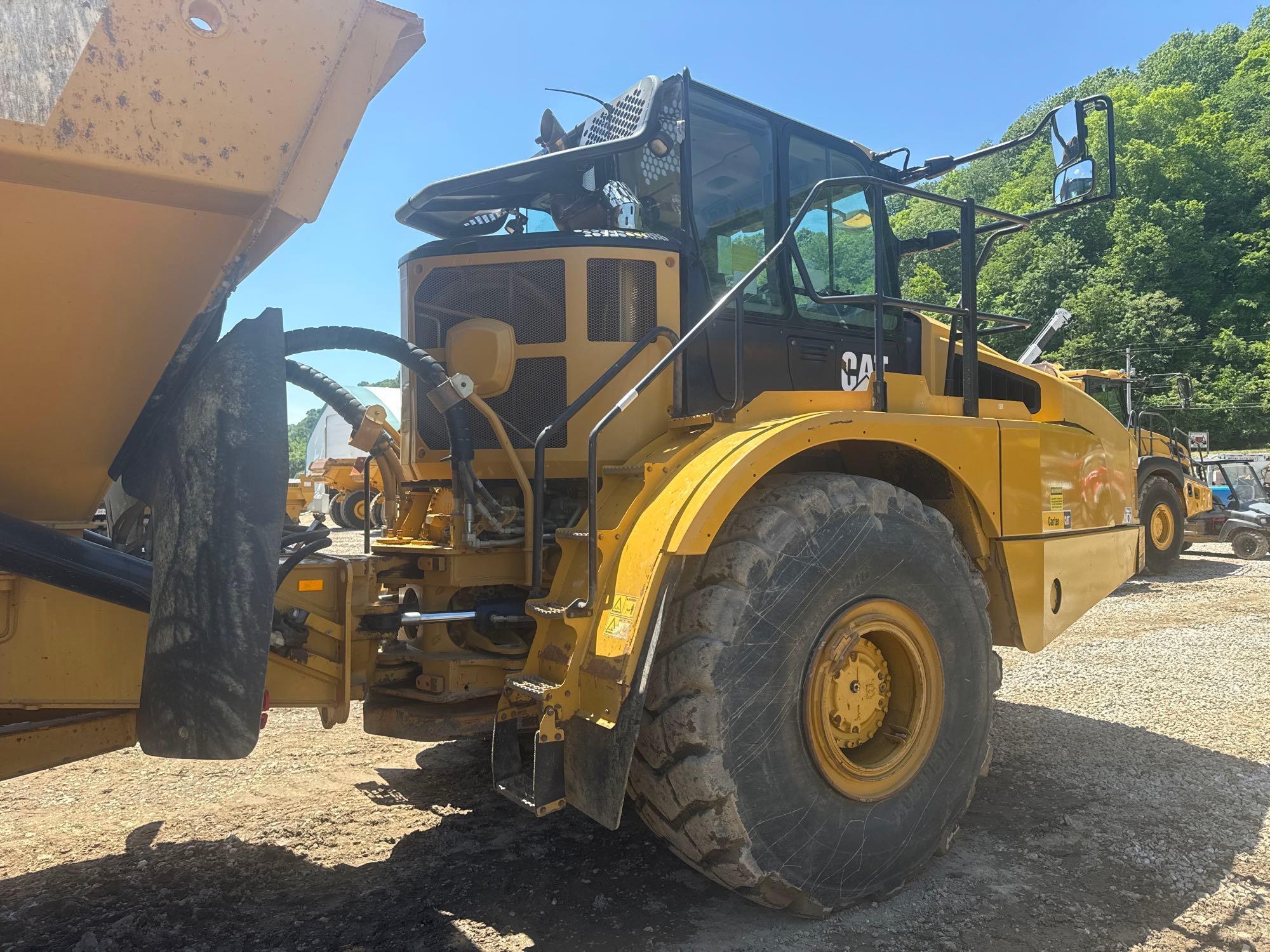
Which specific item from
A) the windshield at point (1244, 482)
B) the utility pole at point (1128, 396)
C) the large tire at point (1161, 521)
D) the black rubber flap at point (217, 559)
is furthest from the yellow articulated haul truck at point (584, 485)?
the windshield at point (1244, 482)

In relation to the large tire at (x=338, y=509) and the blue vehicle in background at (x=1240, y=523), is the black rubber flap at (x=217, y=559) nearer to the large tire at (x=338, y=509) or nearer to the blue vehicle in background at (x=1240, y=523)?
the blue vehicle in background at (x=1240, y=523)

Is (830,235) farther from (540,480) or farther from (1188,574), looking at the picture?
(1188,574)

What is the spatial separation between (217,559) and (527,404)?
150cm

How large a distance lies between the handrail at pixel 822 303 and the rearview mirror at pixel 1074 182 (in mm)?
265

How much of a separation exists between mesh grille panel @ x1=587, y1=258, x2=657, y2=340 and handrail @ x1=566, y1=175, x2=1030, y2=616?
8.0 inches

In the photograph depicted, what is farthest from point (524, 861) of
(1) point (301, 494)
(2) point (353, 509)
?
(1) point (301, 494)

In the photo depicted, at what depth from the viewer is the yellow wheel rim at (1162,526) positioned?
13602mm

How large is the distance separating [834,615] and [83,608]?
93.1 inches

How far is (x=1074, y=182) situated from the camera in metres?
3.71

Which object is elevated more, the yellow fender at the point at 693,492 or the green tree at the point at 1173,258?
the green tree at the point at 1173,258

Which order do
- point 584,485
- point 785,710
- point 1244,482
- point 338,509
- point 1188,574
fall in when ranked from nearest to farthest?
point 785,710 → point 584,485 → point 1188,574 → point 1244,482 → point 338,509

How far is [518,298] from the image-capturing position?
141 inches

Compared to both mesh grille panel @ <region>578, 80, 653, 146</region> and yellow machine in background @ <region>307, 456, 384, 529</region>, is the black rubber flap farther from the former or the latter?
yellow machine in background @ <region>307, 456, 384, 529</region>

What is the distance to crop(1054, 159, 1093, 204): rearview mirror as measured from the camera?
3.66 metres
